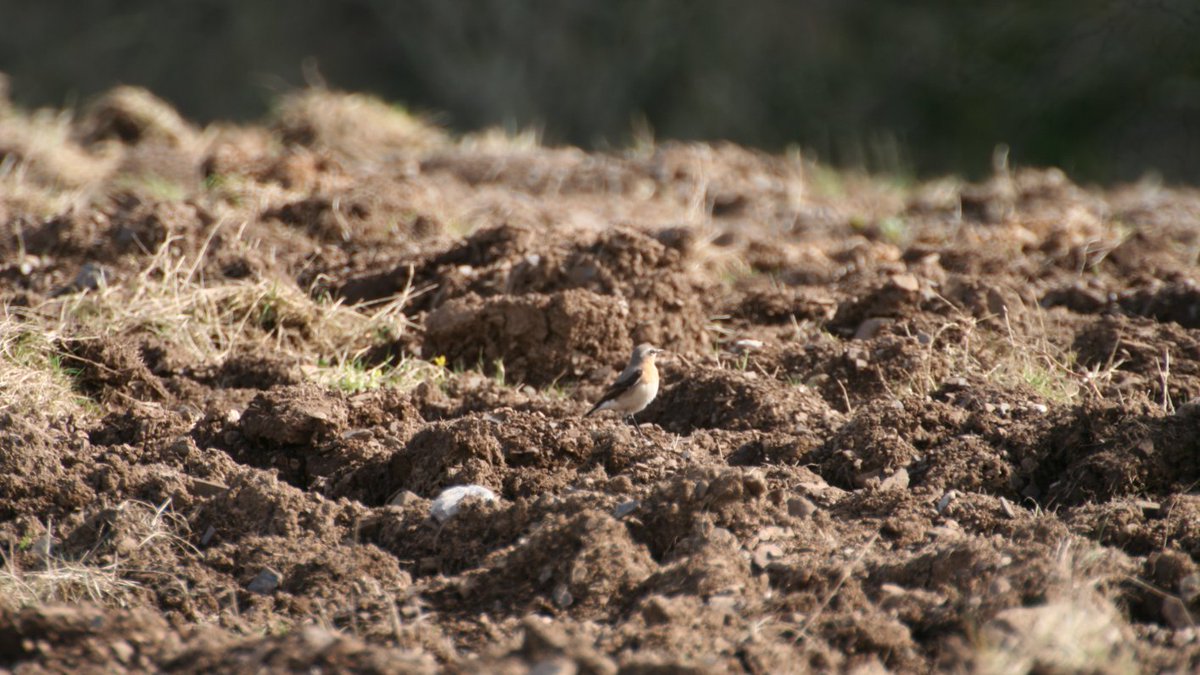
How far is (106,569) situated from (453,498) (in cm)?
84

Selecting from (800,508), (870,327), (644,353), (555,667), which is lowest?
(555,667)

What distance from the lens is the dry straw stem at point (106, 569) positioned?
304 cm

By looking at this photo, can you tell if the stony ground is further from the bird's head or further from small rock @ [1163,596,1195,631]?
the bird's head

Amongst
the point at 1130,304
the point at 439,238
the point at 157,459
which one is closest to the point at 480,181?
the point at 439,238

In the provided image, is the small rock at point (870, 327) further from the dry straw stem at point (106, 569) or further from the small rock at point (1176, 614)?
the dry straw stem at point (106, 569)

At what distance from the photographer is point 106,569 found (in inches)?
122

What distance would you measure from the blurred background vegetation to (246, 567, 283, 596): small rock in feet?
38.4

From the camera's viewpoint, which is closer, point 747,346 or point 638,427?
point 638,427

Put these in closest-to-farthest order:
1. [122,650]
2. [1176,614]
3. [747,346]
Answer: [122,650]
[1176,614]
[747,346]

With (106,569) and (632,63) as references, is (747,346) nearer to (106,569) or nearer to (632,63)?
(106,569)

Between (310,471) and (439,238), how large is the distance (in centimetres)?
246

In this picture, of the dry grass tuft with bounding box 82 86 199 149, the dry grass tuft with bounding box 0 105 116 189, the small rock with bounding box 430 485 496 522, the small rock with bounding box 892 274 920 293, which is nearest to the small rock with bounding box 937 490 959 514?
the small rock with bounding box 430 485 496 522

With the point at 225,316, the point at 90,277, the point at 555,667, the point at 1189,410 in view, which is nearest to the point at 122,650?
the point at 555,667

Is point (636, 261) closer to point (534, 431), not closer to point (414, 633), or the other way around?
point (534, 431)
